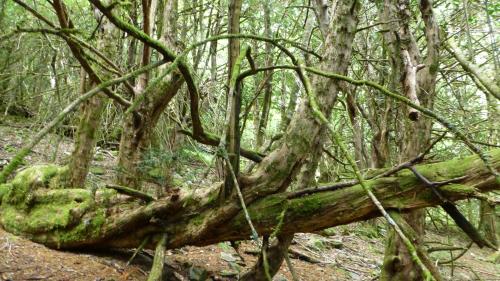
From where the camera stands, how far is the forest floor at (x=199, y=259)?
10.8ft

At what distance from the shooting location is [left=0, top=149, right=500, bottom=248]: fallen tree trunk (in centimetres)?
258

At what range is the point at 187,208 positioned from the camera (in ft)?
11.1

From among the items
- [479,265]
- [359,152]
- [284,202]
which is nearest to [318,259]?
[359,152]

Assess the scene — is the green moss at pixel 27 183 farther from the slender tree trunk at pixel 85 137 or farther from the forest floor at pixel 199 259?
the forest floor at pixel 199 259

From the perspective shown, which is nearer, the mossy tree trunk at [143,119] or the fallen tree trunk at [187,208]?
the fallen tree trunk at [187,208]

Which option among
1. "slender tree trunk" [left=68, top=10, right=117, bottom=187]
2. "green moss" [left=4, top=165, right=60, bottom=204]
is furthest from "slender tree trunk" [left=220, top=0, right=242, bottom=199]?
"green moss" [left=4, top=165, right=60, bottom=204]

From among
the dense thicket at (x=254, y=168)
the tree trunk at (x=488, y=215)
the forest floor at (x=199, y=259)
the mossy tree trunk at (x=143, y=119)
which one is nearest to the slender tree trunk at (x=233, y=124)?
the dense thicket at (x=254, y=168)

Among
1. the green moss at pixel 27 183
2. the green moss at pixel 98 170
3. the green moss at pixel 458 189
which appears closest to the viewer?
the green moss at pixel 458 189

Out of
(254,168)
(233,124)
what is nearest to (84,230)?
(254,168)

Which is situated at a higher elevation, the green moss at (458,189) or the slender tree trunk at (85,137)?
the slender tree trunk at (85,137)

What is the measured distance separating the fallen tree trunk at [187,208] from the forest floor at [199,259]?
0.23m

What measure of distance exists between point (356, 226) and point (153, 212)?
23.0 ft

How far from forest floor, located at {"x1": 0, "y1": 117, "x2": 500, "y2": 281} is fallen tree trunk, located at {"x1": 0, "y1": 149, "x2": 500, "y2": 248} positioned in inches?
9.1

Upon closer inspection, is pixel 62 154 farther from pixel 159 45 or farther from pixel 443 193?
pixel 443 193
